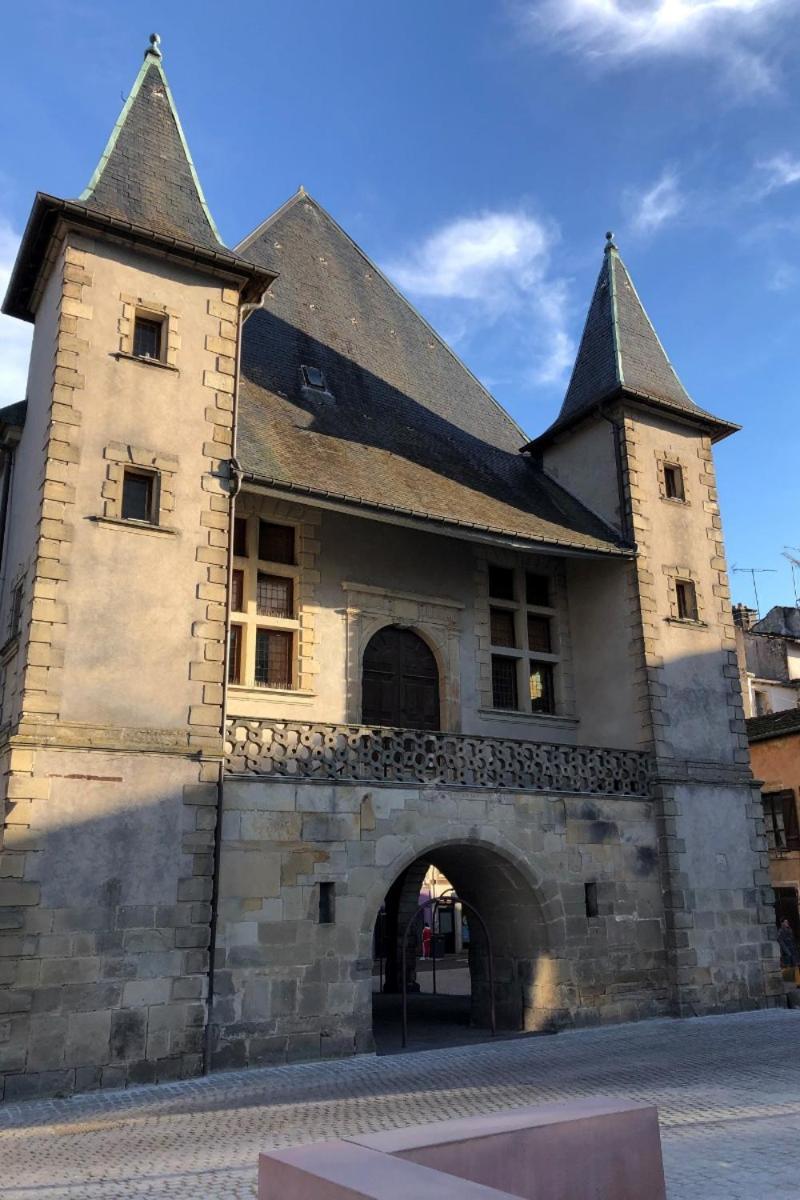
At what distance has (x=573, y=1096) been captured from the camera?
903cm

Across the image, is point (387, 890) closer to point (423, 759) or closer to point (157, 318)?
point (423, 759)

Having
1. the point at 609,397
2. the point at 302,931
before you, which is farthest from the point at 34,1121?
the point at 609,397

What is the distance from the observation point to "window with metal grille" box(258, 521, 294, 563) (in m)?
14.8

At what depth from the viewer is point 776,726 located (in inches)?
941

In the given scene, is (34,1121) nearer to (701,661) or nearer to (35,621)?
(35,621)

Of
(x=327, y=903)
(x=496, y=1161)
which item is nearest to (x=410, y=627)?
(x=327, y=903)

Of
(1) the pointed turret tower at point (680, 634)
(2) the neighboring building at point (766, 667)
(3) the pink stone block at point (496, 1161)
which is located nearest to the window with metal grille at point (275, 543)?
(1) the pointed turret tower at point (680, 634)

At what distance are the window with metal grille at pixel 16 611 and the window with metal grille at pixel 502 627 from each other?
7.84 meters

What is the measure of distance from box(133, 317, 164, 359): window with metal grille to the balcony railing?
5073mm

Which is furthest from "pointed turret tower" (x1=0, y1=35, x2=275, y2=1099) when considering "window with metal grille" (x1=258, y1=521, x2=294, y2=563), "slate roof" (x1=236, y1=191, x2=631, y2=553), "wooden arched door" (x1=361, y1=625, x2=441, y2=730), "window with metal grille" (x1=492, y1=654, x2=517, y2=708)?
"window with metal grille" (x1=492, y1=654, x2=517, y2=708)

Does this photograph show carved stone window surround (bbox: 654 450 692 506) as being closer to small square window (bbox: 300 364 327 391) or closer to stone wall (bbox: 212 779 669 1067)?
stone wall (bbox: 212 779 669 1067)

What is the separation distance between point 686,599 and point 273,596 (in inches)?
295

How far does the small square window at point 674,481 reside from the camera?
18.0 meters

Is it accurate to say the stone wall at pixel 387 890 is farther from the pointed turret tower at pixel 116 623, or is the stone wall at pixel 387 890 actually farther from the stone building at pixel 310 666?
the pointed turret tower at pixel 116 623
